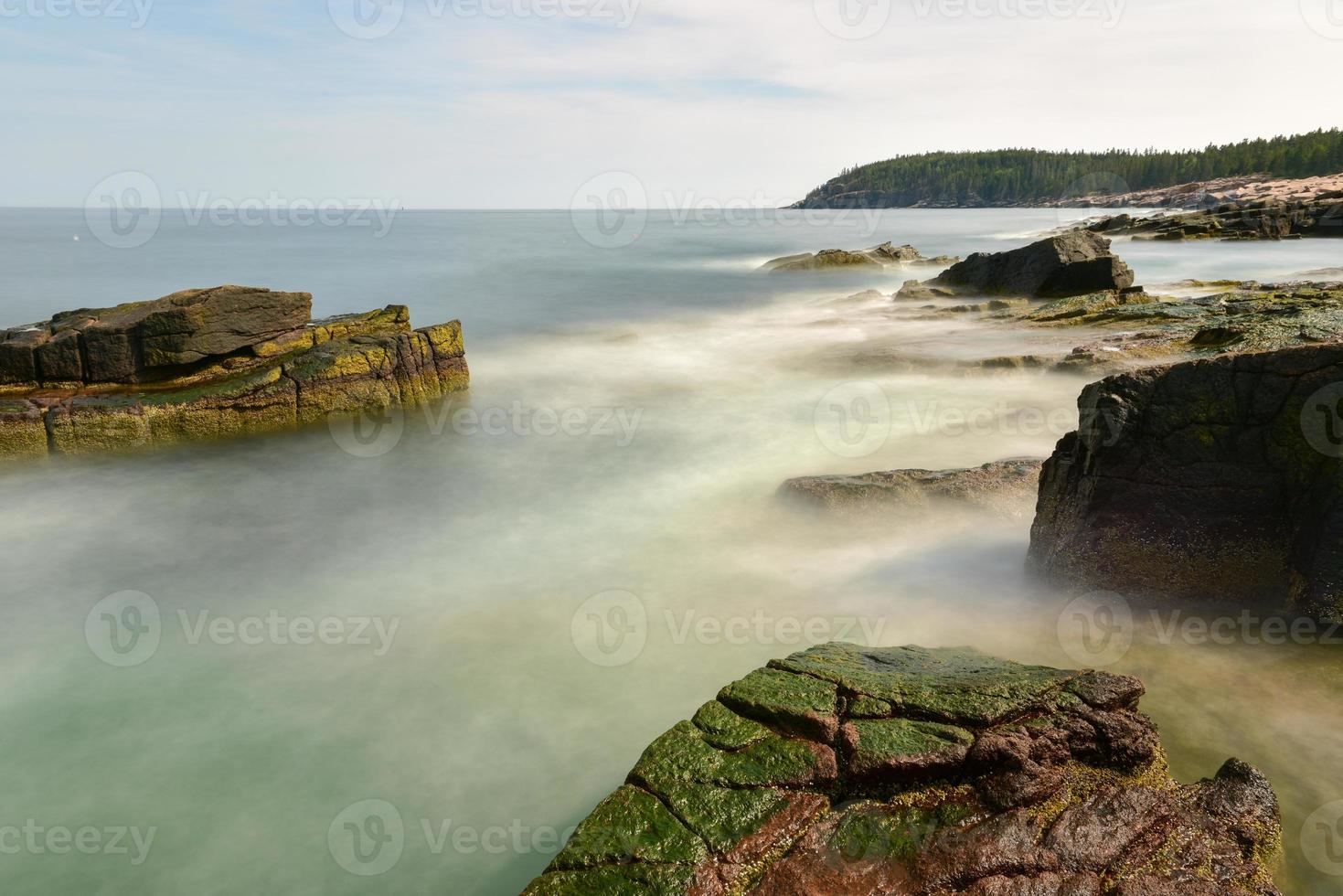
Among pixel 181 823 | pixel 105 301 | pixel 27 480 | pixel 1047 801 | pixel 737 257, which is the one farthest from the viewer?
pixel 737 257

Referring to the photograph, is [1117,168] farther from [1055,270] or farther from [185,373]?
[185,373]

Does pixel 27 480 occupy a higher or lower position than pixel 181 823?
higher

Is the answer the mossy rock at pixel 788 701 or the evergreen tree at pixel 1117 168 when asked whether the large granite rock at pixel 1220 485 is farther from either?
the evergreen tree at pixel 1117 168

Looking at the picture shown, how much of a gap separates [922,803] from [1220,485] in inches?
184

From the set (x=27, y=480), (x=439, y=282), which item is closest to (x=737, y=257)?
(x=439, y=282)

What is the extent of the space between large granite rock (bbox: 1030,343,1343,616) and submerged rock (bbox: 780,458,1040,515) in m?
2.43

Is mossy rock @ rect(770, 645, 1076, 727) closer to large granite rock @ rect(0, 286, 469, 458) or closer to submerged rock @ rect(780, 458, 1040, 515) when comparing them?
submerged rock @ rect(780, 458, 1040, 515)

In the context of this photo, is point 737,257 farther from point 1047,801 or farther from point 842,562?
point 1047,801

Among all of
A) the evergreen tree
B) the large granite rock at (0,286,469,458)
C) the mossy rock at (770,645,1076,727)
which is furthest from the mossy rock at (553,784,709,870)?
the evergreen tree

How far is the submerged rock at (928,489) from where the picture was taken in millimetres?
9789

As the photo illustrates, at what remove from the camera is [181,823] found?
5578 mm

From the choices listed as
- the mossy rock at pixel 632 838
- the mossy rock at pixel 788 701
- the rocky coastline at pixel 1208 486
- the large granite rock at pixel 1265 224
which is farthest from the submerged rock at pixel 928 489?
the large granite rock at pixel 1265 224

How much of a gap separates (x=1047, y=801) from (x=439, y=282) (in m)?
41.9

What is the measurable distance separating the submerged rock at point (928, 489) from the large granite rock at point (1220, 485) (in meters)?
2.43
